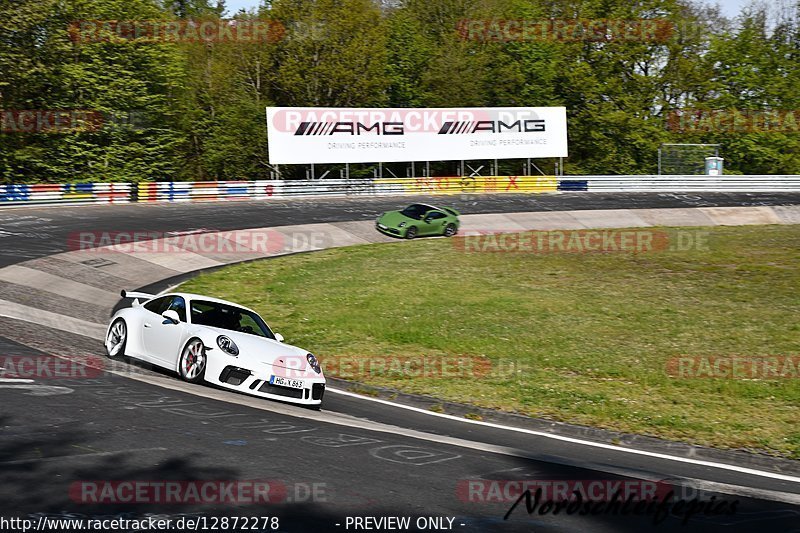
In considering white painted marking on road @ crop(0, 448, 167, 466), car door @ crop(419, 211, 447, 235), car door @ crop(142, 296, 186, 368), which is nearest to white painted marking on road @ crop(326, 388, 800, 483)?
car door @ crop(142, 296, 186, 368)

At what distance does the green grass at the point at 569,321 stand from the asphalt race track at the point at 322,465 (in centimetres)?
137

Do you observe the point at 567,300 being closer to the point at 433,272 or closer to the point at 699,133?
the point at 433,272

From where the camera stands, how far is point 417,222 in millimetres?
32750

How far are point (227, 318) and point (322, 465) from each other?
5213mm

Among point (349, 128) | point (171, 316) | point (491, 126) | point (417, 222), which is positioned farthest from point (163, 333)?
point (491, 126)

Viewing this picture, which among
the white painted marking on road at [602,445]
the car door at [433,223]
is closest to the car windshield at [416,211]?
the car door at [433,223]

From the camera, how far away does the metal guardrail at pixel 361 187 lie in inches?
1479

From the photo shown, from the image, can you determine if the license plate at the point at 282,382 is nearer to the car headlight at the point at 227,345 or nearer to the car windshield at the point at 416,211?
the car headlight at the point at 227,345

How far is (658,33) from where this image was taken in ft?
201

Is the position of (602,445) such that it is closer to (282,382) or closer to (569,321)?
(282,382)

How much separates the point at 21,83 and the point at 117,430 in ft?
140

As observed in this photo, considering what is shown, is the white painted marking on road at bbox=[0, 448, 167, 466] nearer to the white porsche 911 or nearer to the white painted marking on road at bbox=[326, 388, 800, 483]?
the white porsche 911

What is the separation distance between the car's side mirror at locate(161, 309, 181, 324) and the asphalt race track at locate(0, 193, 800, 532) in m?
0.81

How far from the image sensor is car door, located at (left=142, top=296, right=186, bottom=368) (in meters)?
11.9
